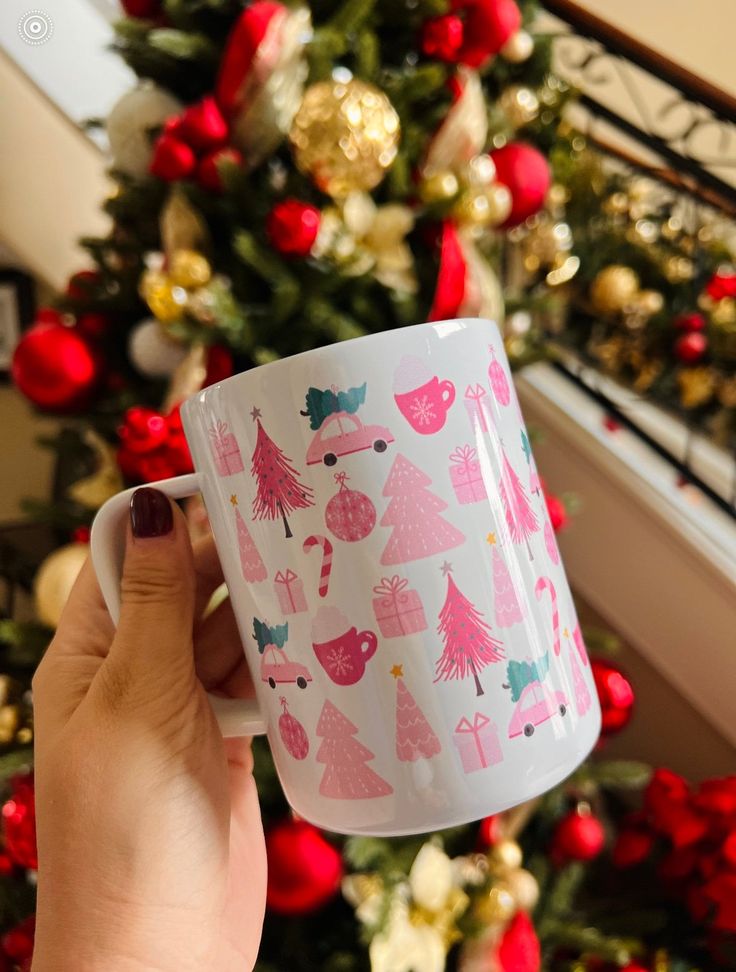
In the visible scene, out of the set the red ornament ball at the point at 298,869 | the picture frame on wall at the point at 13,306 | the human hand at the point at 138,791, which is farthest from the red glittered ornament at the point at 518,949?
the picture frame on wall at the point at 13,306

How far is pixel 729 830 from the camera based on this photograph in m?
1.19

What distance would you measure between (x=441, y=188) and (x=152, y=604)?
2.39 ft

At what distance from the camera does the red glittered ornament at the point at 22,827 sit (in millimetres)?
957

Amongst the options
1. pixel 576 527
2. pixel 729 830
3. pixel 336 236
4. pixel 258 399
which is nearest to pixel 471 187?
pixel 336 236

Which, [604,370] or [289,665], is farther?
[604,370]

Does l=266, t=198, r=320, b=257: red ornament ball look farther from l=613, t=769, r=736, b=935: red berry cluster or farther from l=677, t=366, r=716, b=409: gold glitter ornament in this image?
l=677, t=366, r=716, b=409: gold glitter ornament

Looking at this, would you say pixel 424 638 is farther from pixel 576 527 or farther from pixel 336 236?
pixel 576 527

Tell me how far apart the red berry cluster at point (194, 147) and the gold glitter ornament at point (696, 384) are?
1.61 m

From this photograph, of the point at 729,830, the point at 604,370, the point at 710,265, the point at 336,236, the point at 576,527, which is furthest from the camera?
the point at 710,265

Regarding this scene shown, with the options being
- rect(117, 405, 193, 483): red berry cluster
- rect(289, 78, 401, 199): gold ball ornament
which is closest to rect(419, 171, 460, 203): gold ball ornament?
rect(289, 78, 401, 199): gold ball ornament

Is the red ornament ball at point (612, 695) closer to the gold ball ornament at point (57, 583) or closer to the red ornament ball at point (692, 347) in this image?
the gold ball ornament at point (57, 583)

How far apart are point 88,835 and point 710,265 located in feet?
8.23

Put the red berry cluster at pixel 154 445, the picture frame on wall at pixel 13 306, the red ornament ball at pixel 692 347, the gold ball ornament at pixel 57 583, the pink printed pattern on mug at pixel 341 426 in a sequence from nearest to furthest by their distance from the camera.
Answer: the pink printed pattern on mug at pixel 341 426 < the red berry cluster at pixel 154 445 < the gold ball ornament at pixel 57 583 < the red ornament ball at pixel 692 347 < the picture frame on wall at pixel 13 306

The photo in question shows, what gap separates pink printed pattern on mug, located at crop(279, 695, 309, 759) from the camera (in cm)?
55
